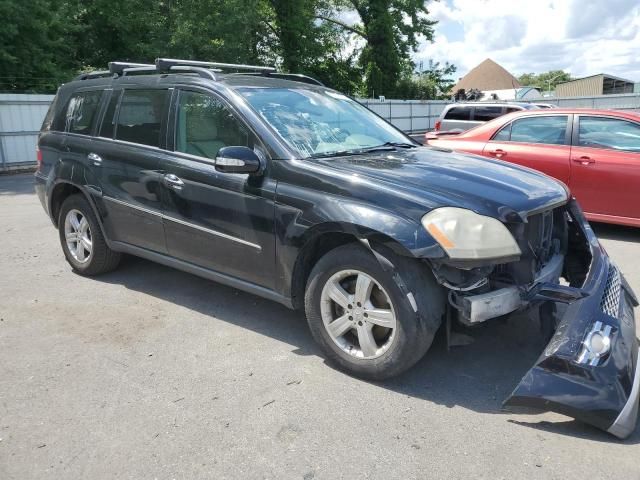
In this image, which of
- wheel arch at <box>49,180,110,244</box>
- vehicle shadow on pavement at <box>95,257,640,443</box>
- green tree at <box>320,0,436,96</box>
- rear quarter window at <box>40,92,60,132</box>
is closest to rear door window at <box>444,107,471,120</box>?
vehicle shadow on pavement at <box>95,257,640,443</box>

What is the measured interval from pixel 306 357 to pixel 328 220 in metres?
0.99

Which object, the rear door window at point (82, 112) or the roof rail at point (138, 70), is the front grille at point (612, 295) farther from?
the rear door window at point (82, 112)

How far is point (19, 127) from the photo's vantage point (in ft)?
52.0

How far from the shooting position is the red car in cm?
651

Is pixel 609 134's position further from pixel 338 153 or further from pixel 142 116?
pixel 142 116

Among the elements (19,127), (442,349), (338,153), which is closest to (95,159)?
(338,153)

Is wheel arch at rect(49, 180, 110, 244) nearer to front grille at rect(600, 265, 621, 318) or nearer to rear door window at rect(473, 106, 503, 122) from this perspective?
front grille at rect(600, 265, 621, 318)

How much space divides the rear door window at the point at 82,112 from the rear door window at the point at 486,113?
9.71 meters

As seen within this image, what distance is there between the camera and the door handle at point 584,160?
22.0ft

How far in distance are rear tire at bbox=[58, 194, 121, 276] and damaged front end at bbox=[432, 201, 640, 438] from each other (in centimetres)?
339

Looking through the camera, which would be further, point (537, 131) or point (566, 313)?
point (537, 131)

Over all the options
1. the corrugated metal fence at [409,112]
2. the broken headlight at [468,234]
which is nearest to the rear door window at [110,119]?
the broken headlight at [468,234]

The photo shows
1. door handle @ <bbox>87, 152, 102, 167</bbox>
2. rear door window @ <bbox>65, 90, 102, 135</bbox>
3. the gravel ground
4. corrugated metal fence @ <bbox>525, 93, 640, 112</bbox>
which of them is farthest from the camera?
corrugated metal fence @ <bbox>525, 93, 640, 112</bbox>

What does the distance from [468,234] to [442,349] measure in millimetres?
1170
